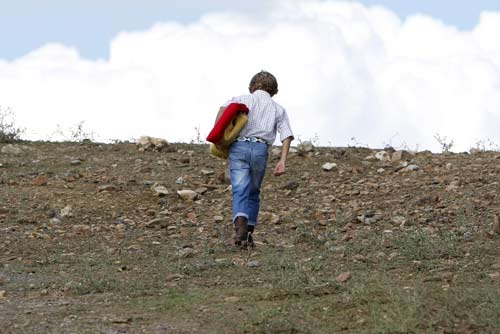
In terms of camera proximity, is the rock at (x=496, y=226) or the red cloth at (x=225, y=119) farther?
the red cloth at (x=225, y=119)

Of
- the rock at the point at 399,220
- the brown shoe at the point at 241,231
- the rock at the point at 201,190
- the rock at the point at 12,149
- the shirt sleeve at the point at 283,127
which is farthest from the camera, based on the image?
the rock at the point at 12,149

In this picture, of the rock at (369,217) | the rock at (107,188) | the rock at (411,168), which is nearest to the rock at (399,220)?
the rock at (369,217)

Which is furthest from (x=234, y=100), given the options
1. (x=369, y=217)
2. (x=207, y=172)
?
(x=207, y=172)

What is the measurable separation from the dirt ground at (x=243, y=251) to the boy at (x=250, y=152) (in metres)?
0.29

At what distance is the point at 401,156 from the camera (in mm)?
11695

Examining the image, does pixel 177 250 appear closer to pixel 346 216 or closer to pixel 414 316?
pixel 346 216

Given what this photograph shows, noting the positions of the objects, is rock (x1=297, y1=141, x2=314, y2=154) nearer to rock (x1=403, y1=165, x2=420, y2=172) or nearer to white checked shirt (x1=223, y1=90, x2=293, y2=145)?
rock (x1=403, y1=165, x2=420, y2=172)

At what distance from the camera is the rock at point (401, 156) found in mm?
11641

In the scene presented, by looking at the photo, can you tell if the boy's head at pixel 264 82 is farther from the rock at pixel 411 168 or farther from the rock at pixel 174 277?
the rock at pixel 411 168

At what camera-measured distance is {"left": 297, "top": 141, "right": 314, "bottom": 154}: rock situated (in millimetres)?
11984

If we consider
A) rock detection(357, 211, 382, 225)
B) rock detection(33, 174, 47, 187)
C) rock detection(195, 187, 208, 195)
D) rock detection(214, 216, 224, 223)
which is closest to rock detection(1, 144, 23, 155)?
rock detection(33, 174, 47, 187)

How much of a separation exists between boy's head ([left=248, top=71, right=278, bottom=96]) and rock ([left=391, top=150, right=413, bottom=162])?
3966 millimetres

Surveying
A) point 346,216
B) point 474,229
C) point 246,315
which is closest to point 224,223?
point 346,216

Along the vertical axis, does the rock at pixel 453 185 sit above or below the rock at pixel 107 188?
below
